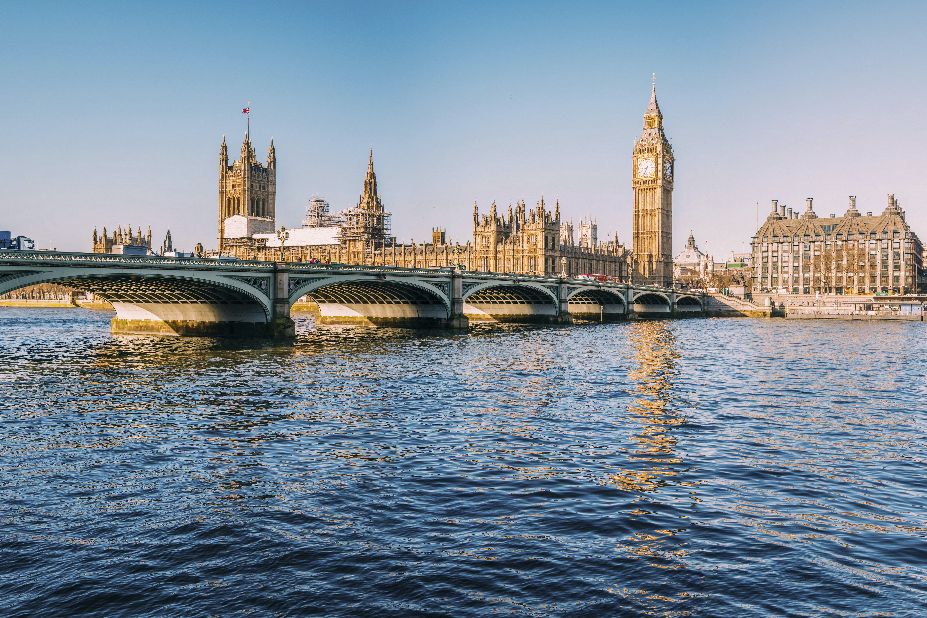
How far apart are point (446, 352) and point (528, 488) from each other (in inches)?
1475

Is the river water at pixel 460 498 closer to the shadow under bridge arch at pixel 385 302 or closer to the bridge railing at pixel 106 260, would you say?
the bridge railing at pixel 106 260

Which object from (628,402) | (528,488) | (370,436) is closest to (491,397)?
(628,402)

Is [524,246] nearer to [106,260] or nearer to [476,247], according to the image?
[476,247]

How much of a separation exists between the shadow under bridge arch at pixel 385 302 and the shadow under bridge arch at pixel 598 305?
38817 millimetres

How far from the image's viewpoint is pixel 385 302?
294 feet

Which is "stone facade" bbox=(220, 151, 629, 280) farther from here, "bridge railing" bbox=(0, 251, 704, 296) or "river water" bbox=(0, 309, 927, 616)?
"river water" bbox=(0, 309, 927, 616)

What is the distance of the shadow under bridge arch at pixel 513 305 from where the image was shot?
105 metres

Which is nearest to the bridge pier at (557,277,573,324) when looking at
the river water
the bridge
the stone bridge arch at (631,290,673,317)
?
the bridge

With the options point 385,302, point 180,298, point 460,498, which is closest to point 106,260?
point 180,298

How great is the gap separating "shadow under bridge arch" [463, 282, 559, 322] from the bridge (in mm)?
145

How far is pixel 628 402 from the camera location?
3191 centimetres

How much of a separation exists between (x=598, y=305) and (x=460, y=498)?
11341 centimetres

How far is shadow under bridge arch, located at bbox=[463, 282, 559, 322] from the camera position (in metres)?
105

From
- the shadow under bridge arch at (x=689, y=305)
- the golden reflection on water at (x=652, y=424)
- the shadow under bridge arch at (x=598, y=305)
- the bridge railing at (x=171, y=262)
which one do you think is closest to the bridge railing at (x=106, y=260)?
the bridge railing at (x=171, y=262)
